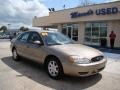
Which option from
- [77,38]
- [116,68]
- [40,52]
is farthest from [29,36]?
A: [77,38]

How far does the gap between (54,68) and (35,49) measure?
53.0 inches

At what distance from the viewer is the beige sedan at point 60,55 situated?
18.0 ft

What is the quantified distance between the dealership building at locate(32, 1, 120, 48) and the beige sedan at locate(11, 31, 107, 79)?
40.1 ft

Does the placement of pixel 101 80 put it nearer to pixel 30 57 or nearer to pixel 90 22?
pixel 30 57

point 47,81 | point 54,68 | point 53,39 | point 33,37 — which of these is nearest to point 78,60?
point 54,68

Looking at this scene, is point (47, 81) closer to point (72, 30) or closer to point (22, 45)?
point (22, 45)

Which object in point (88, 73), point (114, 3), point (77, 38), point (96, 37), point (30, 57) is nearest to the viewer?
point (88, 73)

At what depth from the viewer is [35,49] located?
22.9 feet

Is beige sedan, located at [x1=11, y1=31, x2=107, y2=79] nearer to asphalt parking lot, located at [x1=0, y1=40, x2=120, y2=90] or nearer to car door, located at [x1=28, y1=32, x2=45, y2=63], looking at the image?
car door, located at [x1=28, y1=32, x2=45, y2=63]

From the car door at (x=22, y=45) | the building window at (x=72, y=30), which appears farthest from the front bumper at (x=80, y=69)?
the building window at (x=72, y=30)

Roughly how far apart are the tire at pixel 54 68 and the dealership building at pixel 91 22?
13062mm

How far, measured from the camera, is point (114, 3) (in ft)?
59.0

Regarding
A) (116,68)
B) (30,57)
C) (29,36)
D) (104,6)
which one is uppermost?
(104,6)

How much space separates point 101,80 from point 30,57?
9.55 ft
